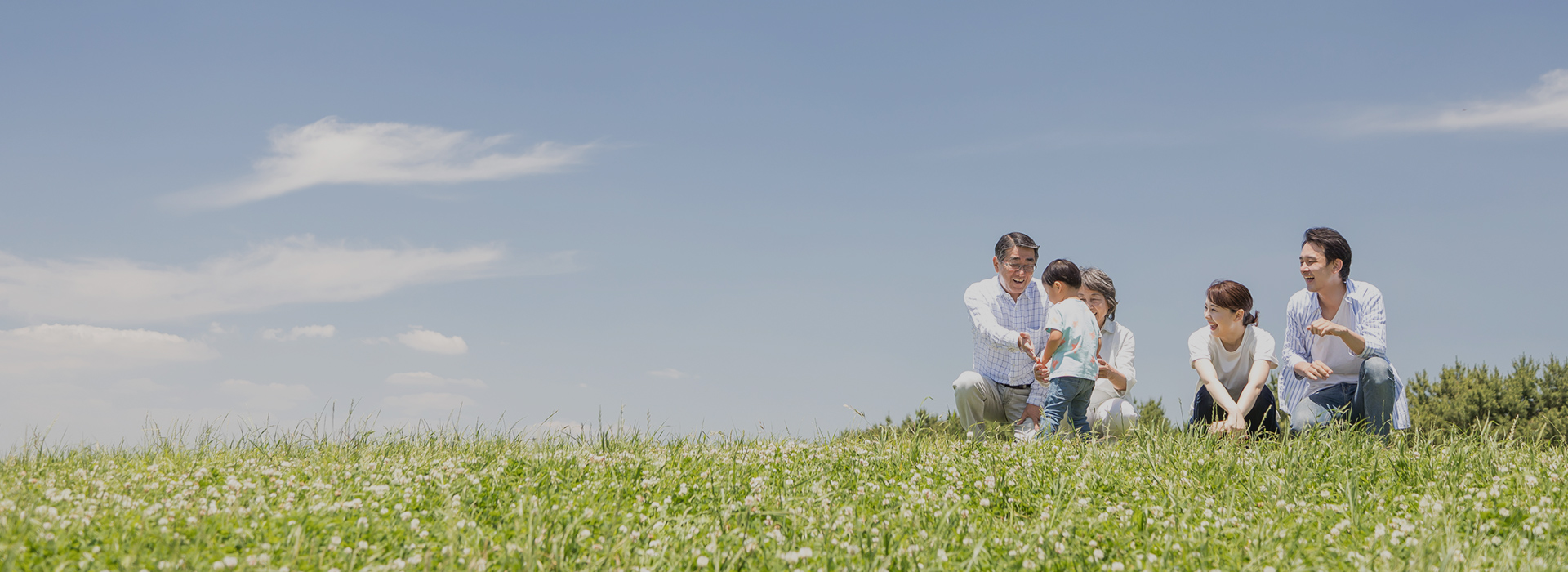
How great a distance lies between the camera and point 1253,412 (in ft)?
33.0

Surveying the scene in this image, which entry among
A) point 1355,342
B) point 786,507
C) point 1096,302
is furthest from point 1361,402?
point 786,507

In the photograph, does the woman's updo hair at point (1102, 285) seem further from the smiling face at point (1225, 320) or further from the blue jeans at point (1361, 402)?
the blue jeans at point (1361, 402)

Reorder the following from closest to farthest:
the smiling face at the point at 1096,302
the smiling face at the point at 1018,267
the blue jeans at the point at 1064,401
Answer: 1. the blue jeans at the point at 1064,401
2. the smiling face at the point at 1096,302
3. the smiling face at the point at 1018,267

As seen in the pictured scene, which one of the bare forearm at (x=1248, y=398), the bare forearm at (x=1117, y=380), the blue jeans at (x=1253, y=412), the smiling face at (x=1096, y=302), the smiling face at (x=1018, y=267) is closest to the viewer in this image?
the bare forearm at (x=1248, y=398)

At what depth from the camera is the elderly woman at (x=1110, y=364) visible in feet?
34.2

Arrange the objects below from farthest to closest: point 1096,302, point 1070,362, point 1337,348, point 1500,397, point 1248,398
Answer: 1. point 1500,397
2. point 1096,302
3. point 1337,348
4. point 1248,398
5. point 1070,362

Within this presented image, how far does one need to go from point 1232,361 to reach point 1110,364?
4.11ft

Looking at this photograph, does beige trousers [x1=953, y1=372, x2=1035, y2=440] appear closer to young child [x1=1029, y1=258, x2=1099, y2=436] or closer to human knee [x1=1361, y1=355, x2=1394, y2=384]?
young child [x1=1029, y1=258, x2=1099, y2=436]

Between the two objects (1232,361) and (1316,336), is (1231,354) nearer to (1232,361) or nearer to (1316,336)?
(1232,361)

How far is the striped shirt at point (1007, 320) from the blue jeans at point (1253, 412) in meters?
1.84

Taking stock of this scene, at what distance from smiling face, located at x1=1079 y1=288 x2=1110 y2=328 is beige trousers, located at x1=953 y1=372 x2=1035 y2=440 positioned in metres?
1.37

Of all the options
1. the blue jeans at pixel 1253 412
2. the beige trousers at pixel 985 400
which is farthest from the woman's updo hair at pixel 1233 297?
the beige trousers at pixel 985 400

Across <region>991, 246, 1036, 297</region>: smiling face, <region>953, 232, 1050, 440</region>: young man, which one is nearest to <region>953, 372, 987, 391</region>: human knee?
<region>953, 232, 1050, 440</region>: young man

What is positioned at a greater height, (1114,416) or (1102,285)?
(1102,285)
